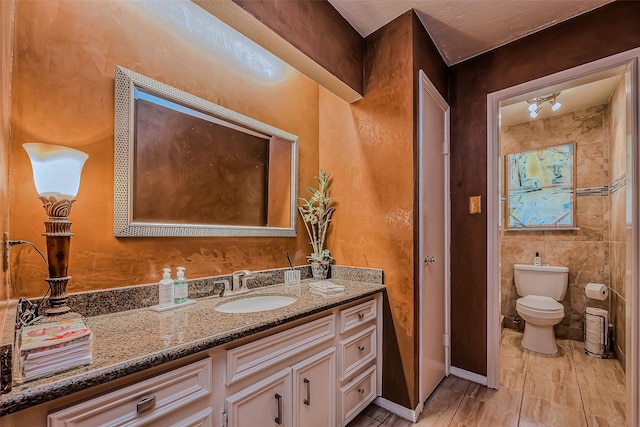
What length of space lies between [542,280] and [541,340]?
657 millimetres

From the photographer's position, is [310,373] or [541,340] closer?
[310,373]

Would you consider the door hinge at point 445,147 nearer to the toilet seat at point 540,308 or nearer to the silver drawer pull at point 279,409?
the toilet seat at point 540,308

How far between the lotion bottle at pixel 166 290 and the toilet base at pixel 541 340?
3.20 metres

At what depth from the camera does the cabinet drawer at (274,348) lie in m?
1.04

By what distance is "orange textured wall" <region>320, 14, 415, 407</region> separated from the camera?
1782 mm

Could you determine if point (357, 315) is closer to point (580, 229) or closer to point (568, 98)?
point (580, 229)

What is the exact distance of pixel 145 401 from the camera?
793mm

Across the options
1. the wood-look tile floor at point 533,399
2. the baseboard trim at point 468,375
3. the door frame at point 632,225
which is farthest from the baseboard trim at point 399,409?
the door frame at point 632,225

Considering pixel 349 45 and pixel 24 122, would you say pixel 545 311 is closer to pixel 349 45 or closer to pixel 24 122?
pixel 349 45

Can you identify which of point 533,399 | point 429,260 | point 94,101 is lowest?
point 533,399

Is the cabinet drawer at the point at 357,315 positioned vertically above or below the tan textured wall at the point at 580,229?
below

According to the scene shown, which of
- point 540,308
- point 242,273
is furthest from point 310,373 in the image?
point 540,308

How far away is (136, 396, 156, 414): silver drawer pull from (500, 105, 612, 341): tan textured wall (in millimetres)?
3766

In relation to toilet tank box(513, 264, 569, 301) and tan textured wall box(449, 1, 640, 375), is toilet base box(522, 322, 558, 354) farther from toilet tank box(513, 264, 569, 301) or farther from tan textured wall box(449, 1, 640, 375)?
tan textured wall box(449, 1, 640, 375)
